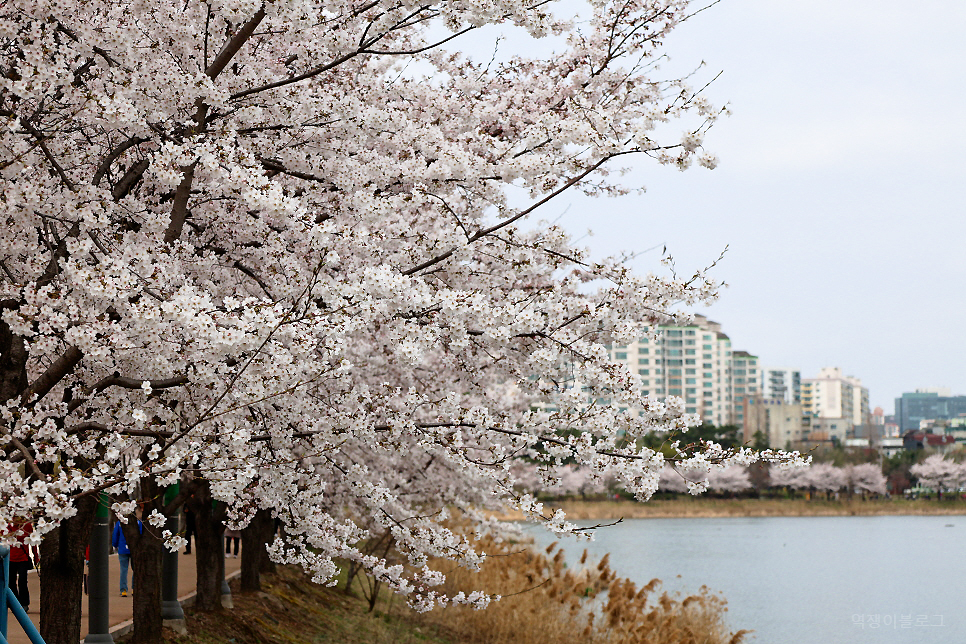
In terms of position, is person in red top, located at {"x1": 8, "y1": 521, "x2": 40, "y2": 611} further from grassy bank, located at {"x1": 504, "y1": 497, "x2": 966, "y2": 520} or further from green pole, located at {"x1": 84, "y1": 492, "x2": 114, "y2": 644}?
grassy bank, located at {"x1": 504, "y1": 497, "x2": 966, "y2": 520}

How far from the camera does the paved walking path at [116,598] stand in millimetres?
11758

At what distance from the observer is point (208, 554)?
13.4 meters

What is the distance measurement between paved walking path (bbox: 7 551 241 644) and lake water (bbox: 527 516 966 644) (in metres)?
5.91

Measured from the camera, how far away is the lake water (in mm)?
25016

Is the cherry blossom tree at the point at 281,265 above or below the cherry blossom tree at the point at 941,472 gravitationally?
above

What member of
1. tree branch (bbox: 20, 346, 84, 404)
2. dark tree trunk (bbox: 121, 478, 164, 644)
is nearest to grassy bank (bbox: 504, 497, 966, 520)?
dark tree trunk (bbox: 121, 478, 164, 644)

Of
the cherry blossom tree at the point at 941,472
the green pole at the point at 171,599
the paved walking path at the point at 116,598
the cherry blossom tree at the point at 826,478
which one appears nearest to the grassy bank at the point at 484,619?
the green pole at the point at 171,599

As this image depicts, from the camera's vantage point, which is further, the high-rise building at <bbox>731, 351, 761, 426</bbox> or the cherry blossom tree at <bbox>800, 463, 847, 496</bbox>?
the high-rise building at <bbox>731, 351, 761, 426</bbox>


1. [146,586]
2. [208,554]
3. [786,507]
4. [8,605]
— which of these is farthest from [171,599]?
[786,507]

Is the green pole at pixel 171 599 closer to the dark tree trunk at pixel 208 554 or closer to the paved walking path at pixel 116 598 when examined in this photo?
the paved walking path at pixel 116 598

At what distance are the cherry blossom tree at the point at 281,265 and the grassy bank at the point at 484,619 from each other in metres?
5.88

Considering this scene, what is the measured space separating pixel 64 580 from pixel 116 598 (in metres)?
8.09

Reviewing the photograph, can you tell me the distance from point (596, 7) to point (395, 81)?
197cm

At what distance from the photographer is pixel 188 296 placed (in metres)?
5.59
